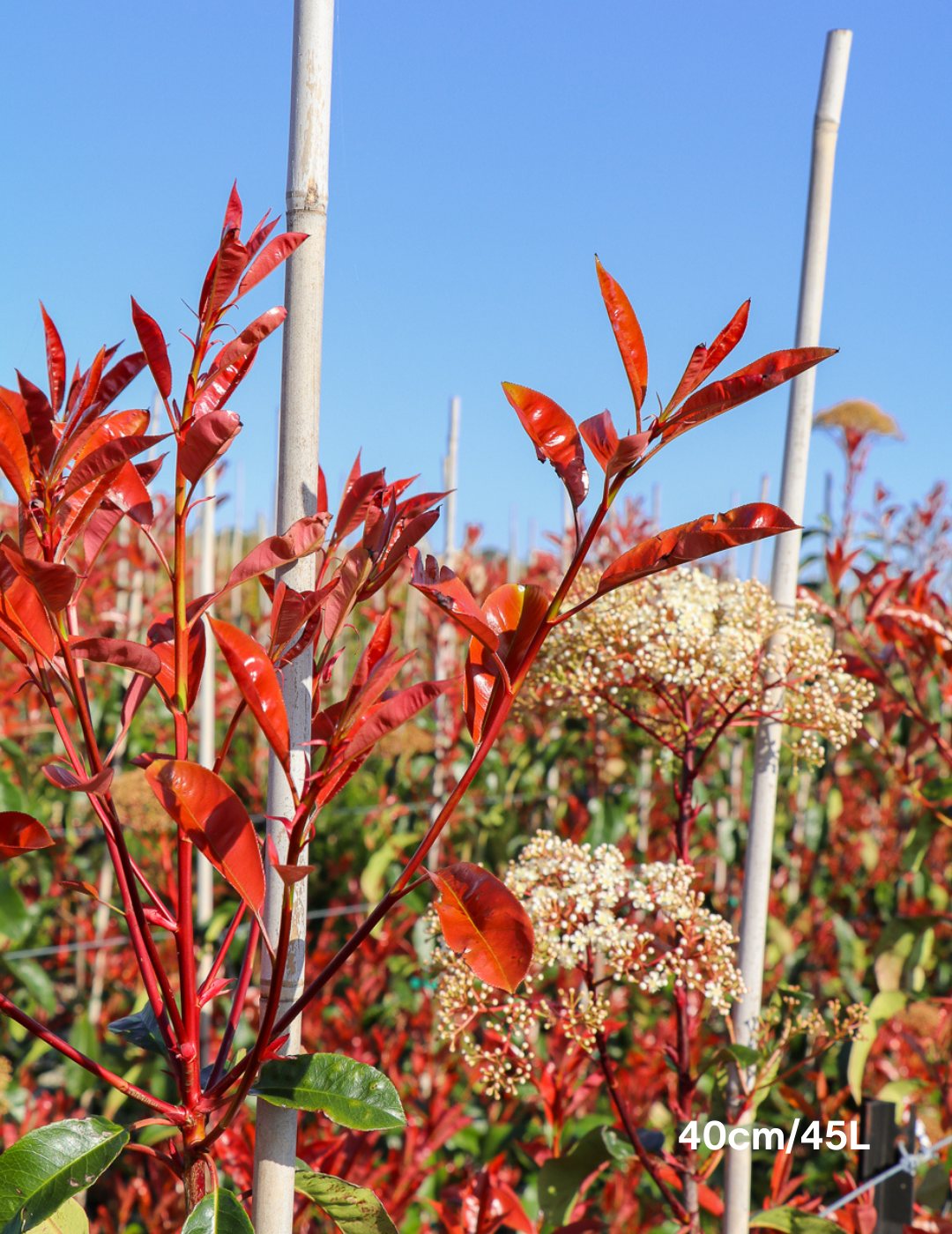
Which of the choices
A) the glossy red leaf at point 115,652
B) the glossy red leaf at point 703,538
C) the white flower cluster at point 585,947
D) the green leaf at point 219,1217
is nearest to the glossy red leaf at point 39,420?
the glossy red leaf at point 115,652

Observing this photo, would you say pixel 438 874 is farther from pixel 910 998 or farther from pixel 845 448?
pixel 845 448

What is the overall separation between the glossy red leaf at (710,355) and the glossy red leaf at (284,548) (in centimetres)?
22

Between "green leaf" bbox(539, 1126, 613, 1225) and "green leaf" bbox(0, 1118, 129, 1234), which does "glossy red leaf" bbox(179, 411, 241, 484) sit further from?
"green leaf" bbox(539, 1126, 613, 1225)

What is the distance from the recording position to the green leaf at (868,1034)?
144 centimetres

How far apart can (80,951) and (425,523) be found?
2159 millimetres

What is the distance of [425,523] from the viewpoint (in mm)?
580

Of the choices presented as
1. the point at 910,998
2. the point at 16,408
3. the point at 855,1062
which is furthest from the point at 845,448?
the point at 16,408

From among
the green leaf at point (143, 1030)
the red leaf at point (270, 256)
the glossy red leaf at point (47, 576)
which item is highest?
the red leaf at point (270, 256)

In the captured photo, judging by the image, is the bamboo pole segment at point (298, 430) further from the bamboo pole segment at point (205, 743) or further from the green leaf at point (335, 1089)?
the bamboo pole segment at point (205, 743)

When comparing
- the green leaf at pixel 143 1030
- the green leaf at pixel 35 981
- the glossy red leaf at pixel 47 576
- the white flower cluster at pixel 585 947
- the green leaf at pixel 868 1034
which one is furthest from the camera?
the green leaf at pixel 35 981

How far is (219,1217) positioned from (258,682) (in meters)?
0.32

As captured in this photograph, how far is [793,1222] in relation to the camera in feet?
3.52

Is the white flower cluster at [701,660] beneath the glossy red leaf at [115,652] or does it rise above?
above

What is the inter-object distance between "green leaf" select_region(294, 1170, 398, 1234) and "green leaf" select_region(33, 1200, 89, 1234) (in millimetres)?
144
